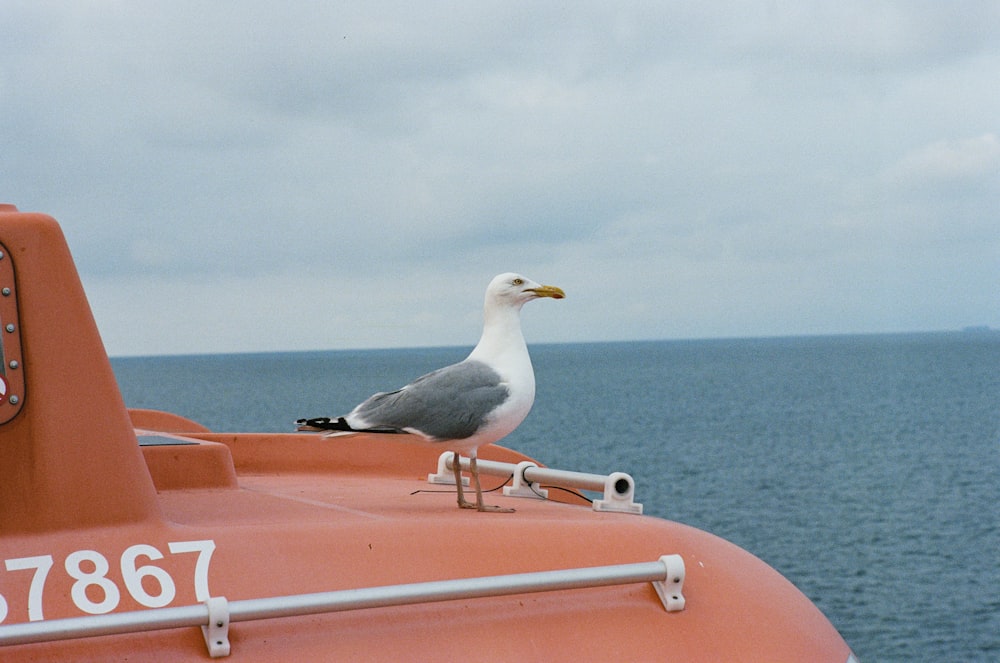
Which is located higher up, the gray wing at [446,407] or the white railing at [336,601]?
the gray wing at [446,407]

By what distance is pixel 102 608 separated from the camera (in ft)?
10.6

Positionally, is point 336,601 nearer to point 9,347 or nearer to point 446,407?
point 9,347

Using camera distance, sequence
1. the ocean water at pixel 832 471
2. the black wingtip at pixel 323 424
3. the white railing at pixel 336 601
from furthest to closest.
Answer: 1. the ocean water at pixel 832 471
2. the black wingtip at pixel 323 424
3. the white railing at pixel 336 601

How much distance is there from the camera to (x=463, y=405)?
16.1ft

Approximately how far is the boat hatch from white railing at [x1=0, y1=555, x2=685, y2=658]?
0.65m

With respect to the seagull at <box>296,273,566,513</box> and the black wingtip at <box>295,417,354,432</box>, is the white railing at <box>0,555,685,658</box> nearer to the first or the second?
the seagull at <box>296,273,566,513</box>

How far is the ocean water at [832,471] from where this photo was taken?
68.5 feet

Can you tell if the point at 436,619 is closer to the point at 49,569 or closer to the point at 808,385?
the point at 49,569

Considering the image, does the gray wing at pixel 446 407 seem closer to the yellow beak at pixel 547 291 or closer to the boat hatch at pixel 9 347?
the yellow beak at pixel 547 291

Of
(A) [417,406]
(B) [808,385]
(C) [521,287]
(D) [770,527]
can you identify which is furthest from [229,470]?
(B) [808,385]

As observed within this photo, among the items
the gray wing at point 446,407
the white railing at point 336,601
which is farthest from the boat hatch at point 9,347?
the gray wing at point 446,407

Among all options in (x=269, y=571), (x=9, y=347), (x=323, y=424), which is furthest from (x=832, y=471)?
(x=9, y=347)

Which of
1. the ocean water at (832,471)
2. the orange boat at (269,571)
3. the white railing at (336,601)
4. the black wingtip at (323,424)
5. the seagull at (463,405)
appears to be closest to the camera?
the white railing at (336,601)

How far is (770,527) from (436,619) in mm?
26368
